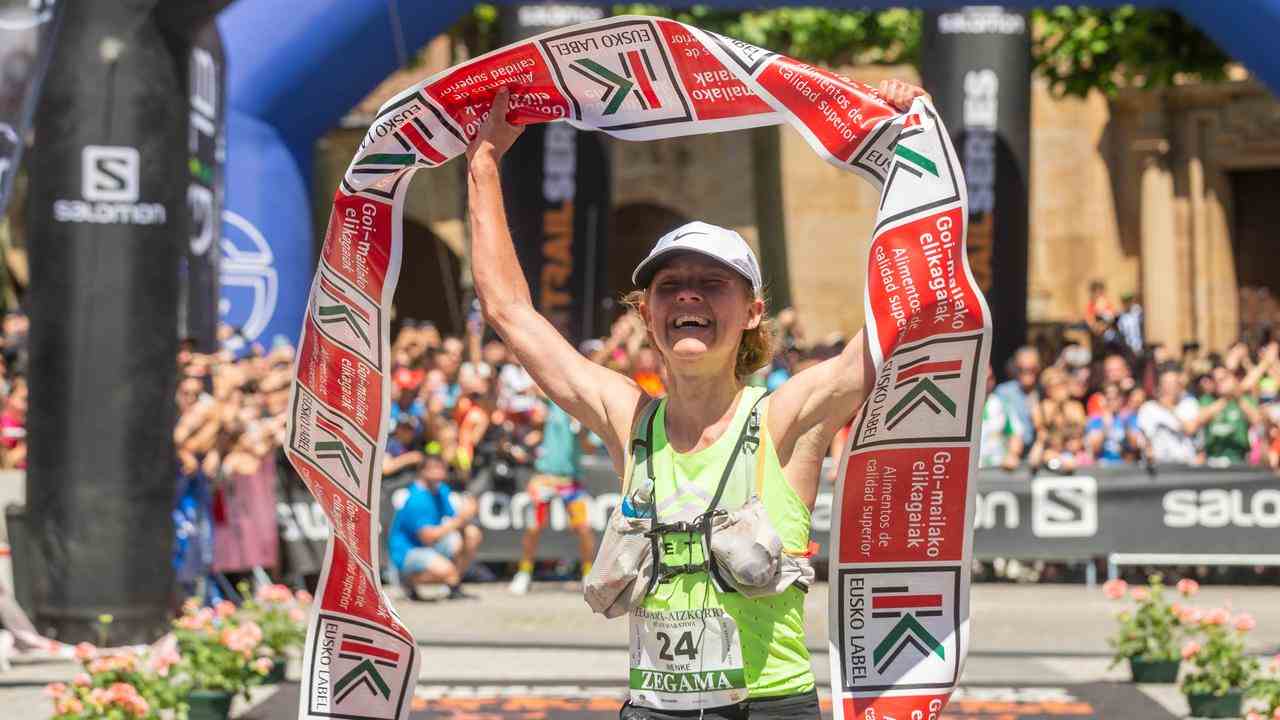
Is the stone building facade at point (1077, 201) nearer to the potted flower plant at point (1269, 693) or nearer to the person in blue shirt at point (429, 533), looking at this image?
the person in blue shirt at point (429, 533)

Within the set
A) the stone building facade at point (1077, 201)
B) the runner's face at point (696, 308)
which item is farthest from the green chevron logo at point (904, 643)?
the stone building facade at point (1077, 201)

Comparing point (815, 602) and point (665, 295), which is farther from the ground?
point (665, 295)

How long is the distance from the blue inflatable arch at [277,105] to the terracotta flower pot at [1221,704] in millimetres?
8638

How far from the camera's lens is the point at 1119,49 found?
65.3 ft

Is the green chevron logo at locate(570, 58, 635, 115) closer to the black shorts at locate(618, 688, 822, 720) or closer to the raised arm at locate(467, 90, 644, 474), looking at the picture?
the raised arm at locate(467, 90, 644, 474)

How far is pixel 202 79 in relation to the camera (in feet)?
40.8

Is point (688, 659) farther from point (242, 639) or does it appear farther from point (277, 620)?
point (277, 620)

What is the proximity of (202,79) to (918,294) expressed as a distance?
344 inches

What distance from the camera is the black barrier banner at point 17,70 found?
8.46m

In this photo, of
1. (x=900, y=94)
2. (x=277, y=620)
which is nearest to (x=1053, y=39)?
(x=277, y=620)

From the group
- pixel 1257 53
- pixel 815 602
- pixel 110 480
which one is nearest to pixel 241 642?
pixel 110 480

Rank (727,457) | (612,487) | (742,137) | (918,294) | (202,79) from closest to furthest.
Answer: (727,457) → (918,294) → (202,79) → (612,487) → (742,137)

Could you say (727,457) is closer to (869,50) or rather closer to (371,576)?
(371,576)

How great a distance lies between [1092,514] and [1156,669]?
579 centimetres
